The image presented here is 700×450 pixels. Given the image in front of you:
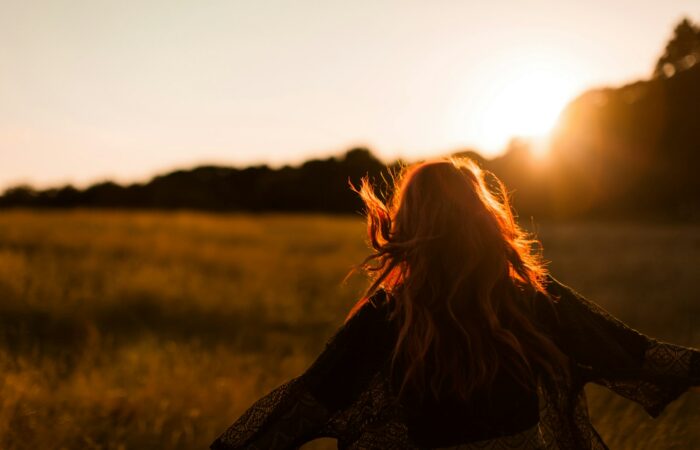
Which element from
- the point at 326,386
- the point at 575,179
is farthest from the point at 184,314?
the point at 575,179

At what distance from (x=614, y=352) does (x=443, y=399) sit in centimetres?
72

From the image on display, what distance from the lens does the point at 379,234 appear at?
211 centimetres

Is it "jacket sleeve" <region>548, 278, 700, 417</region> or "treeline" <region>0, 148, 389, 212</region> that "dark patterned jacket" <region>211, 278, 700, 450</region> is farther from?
"treeline" <region>0, 148, 389, 212</region>

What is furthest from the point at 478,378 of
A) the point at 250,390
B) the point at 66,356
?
the point at 66,356

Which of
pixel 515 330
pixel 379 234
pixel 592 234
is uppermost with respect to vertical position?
pixel 379 234

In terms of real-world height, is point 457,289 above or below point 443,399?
above

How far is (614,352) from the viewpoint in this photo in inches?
83.4

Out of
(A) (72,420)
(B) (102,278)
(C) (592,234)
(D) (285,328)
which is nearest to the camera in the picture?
(A) (72,420)

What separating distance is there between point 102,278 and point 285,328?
3.21 m

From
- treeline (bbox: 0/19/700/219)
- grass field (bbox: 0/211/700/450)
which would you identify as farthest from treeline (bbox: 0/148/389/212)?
grass field (bbox: 0/211/700/450)

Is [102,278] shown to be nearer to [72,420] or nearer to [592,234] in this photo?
[72,420]

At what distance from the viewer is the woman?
6.04 feet

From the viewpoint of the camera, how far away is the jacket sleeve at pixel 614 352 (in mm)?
2090

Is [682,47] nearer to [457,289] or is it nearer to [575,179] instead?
[575,179]
